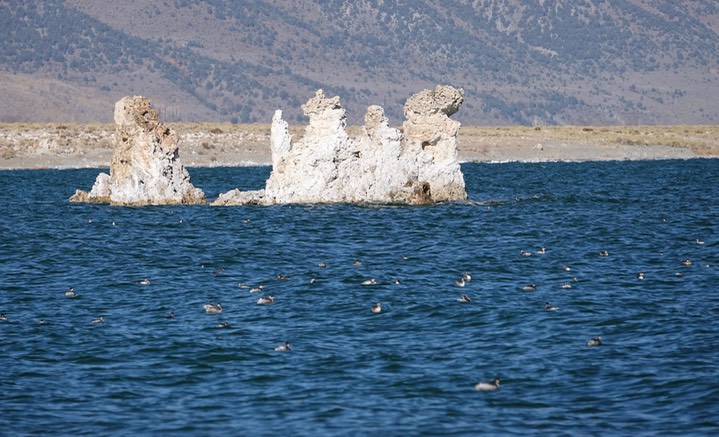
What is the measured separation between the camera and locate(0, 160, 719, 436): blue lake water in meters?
19.8

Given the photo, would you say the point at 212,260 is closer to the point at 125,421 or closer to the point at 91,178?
the point at 125,421

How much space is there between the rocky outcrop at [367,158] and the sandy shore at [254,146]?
4697 centimetres

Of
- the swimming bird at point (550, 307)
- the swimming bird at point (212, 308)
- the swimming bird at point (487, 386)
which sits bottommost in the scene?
the swimming bird at point (212, 308)

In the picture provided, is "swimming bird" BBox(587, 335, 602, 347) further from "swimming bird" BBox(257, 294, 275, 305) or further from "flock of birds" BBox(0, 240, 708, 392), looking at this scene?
"swimming bird" BBox(257, 294, 275, 305)

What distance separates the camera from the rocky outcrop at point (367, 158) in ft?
164

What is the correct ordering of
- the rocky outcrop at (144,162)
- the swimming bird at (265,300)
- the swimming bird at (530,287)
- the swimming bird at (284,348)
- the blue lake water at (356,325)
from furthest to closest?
the rocky outcrop at (144,162) → the swimming bird at (530,287) → the swimming bird at (265,300) → the swimming bird at (284,348) → the blue lake water at (356,325)

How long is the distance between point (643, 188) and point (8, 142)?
62.1m

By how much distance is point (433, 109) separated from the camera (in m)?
52.8

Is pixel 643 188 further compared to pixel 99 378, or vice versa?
pixel 643 188

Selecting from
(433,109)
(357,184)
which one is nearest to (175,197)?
(357,184)

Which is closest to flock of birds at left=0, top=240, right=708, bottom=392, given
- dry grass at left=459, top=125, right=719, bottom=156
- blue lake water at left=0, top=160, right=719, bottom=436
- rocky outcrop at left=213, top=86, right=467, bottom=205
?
blue lake water at left=0, top=160, right=719, bottom=436

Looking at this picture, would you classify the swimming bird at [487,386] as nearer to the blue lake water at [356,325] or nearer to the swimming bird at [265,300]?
the blue lake water at [356,325]

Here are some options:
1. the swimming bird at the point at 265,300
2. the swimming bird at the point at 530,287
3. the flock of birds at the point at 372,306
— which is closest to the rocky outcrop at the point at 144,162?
the flock of birds at the point at 372,306

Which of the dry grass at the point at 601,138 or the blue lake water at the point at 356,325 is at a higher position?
the dry grass at the point at 601,138
